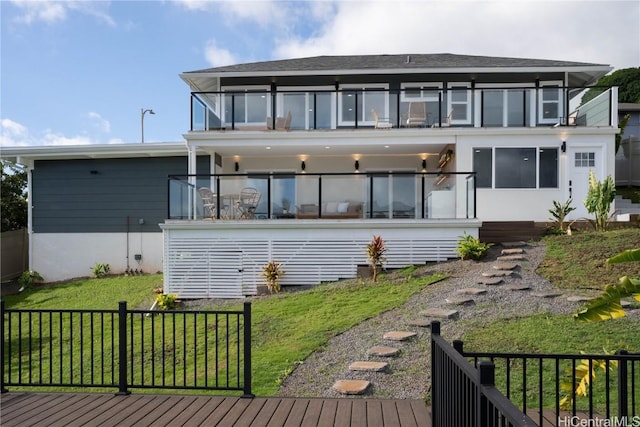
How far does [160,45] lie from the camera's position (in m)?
18.9

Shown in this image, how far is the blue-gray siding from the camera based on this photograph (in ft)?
55.7

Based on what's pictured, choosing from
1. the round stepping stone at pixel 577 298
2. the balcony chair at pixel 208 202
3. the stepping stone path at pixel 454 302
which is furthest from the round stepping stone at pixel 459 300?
the balcony chair at pixel 208 202

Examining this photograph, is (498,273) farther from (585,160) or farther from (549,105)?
(549,105)

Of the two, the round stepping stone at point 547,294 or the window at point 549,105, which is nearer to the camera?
the round stepping stone at point 547,294

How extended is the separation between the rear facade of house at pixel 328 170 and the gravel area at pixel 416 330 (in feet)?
6.38

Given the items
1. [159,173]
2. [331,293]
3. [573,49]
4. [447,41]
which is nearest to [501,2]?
[447,41]

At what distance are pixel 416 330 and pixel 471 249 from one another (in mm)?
4395

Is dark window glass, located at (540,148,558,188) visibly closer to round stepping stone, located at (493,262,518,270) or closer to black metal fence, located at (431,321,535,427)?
round stepping stone, located at (493,262,518,270)

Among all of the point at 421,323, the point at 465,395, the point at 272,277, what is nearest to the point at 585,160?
the point at 421,323

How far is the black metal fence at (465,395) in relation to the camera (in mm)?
2113

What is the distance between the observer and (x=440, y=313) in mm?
8445

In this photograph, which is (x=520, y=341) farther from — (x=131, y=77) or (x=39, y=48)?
(x=131, y=77)

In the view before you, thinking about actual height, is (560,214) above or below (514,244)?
above

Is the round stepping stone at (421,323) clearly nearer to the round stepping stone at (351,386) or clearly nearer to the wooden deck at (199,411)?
the round stepping stone at (351,386)
